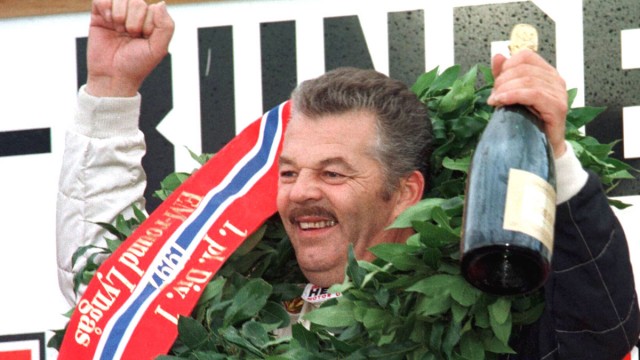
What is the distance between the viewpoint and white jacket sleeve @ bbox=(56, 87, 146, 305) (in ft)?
11.4

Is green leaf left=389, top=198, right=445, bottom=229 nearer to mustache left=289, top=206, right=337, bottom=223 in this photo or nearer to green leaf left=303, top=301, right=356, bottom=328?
green leaf left=303, top=301, right=356, bottom=328

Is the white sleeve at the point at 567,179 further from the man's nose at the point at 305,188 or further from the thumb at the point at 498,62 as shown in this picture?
the man's nose at the point at 305,188

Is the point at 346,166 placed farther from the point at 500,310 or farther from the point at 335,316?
the point at 500,310

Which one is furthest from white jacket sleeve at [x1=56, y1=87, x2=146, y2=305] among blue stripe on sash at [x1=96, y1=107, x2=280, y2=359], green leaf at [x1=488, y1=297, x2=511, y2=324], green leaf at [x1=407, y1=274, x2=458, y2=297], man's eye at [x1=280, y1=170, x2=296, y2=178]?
green leaf at [x1=488, y1=297, x2=511, y2=324]

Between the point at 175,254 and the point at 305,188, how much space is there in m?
0.33

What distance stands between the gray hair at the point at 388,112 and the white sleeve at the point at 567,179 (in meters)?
0.79

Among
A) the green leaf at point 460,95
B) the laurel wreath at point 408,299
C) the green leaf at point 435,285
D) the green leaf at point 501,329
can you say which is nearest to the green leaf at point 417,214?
the laurel wreath at point 408,299

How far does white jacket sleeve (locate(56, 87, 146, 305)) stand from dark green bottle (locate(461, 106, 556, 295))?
1238mm

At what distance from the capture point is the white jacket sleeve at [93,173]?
3461 mm

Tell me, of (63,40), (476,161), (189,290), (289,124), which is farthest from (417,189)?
(63,40)

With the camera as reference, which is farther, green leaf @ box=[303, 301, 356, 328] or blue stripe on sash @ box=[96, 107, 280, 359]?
blue stripe on sash @ box=[96, 107, 280, 359]

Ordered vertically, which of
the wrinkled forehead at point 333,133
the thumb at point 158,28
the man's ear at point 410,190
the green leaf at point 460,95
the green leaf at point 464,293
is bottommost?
the green leaf at point 464,293

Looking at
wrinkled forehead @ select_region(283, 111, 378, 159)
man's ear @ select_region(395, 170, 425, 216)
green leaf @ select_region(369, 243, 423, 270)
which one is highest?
wrinkled forehead @ select_region(283, 111, 378, 159)

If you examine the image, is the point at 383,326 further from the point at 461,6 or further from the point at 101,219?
the point at 461,6
